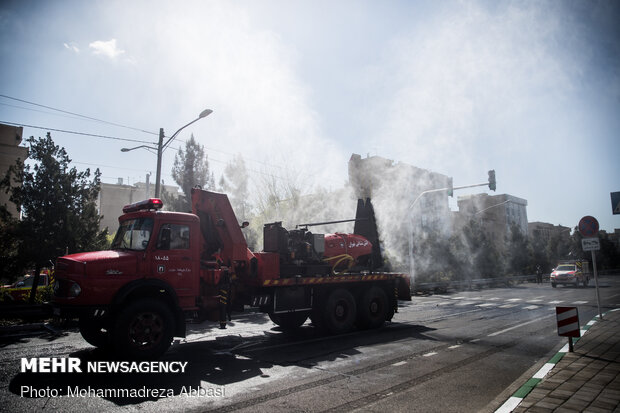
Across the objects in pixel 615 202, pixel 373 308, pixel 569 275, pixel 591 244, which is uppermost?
pixel 615 202

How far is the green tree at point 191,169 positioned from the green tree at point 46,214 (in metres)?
11.0

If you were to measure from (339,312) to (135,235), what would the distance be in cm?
560

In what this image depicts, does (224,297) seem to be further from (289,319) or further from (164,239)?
(289,319)

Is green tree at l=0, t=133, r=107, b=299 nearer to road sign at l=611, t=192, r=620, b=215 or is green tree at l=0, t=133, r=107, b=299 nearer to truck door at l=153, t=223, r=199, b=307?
truck door at l=153, t=223, r=199, b=307

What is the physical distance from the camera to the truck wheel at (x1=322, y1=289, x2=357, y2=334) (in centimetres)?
969

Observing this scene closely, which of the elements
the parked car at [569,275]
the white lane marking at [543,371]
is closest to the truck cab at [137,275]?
the white lane marking at [543,371]

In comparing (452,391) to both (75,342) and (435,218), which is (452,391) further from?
(435,218)

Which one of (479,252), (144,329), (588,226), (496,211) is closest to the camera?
(144,329)

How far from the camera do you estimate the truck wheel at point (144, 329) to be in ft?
20.6

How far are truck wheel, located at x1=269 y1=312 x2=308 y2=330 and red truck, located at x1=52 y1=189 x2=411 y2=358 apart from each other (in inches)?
1.1

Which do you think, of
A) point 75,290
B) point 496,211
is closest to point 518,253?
point 496,211

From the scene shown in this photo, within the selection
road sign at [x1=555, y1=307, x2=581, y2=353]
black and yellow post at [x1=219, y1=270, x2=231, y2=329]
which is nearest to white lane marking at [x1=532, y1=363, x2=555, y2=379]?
road sign at [x1=555, y1=307, x2=581, y2=353]

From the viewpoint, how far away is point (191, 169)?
2562 cm

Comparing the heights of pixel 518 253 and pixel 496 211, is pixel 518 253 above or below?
below
